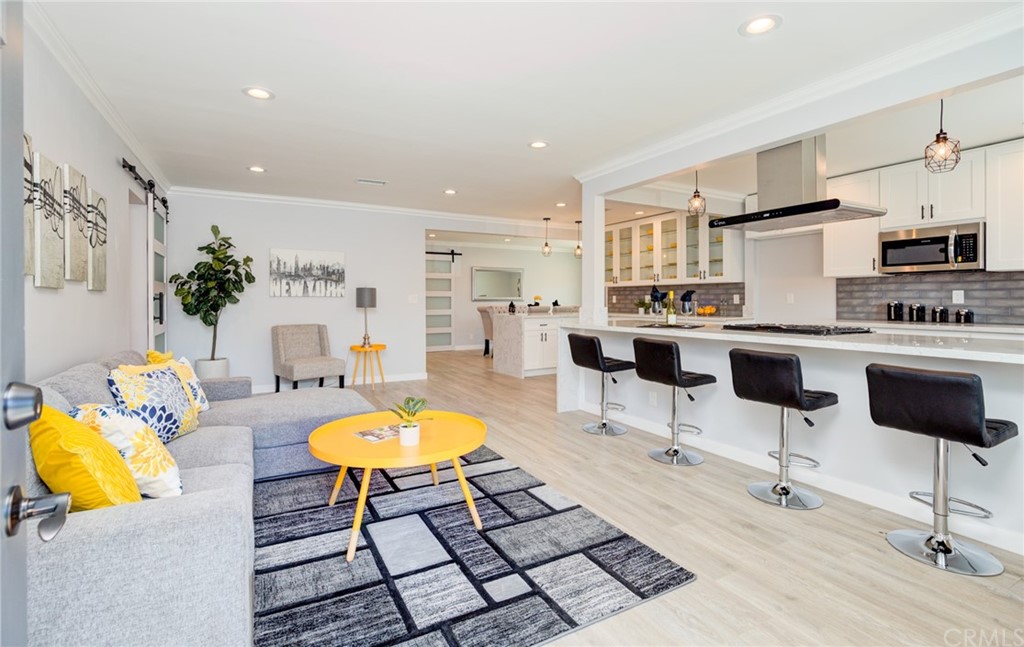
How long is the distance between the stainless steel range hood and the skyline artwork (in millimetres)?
4797

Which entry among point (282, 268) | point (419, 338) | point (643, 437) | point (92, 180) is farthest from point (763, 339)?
point (282, 268)

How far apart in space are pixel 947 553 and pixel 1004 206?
339 cm

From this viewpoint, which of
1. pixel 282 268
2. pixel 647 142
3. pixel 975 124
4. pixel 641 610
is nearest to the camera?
pixel 641 610

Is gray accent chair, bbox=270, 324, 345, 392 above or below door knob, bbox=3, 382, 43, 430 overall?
below

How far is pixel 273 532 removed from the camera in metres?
2.48

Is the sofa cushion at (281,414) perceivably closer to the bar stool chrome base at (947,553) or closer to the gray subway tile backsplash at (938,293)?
the bar stool chrome base at (947,553)

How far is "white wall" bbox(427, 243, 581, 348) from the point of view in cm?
1112

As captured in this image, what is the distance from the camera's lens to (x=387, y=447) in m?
2.46

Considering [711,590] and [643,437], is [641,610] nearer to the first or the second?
[711,590]

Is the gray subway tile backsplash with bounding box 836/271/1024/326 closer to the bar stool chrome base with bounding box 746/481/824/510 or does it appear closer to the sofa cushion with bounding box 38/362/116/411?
the bar stool chrome base with bounding box 746/481/824/510

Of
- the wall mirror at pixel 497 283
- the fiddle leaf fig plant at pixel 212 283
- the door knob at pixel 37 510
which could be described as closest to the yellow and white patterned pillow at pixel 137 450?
the door knob at pixel 37 510

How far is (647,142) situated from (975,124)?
2.36 m

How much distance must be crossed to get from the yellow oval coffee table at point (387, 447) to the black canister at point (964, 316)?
15.1 feet

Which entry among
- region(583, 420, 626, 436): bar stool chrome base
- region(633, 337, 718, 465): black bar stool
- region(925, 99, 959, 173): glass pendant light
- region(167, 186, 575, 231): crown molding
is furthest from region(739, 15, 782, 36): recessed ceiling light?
region(167, 186, 575, 231): crown molding
